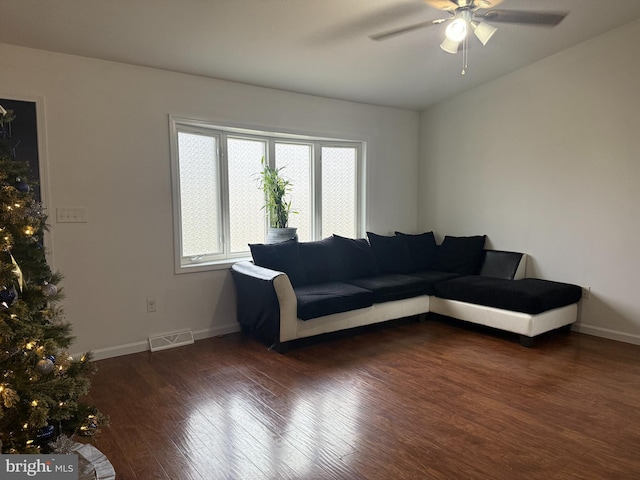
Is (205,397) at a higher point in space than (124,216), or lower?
lower

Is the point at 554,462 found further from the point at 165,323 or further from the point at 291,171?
the point at 291,171

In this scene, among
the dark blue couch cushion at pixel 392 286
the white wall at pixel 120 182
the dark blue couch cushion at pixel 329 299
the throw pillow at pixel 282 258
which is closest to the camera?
the white wall at pixel 120 182

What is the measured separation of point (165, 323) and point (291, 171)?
2.11 meters

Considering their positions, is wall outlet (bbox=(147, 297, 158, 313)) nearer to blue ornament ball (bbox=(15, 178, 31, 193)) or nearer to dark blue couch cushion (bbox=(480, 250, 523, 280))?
blue ornament ball (bbox=(15, 178, 31, 193))

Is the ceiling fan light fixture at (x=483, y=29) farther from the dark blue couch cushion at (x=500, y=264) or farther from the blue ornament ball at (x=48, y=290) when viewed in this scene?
the blue ornament ball at (x=48, y=290)

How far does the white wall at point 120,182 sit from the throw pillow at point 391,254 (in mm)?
1730

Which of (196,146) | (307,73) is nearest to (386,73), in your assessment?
(307,73)

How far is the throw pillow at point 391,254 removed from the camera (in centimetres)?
489

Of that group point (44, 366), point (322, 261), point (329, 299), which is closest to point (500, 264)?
point (322, 261)

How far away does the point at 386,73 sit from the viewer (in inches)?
169

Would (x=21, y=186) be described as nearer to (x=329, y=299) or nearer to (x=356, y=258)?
(x=329, y=299)

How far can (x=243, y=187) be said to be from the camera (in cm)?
445

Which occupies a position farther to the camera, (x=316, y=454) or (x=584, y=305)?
(x=584, y=305)

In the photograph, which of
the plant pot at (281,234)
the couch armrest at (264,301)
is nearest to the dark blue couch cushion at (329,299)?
the couch armrest at (264,301)
